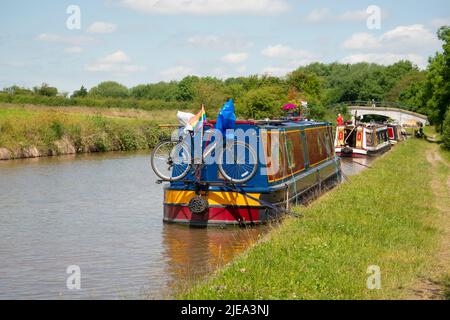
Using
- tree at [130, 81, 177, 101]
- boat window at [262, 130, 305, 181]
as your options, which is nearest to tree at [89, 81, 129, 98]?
tree at [130, 81, 177, 101]

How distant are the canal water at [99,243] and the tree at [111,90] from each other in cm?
7638

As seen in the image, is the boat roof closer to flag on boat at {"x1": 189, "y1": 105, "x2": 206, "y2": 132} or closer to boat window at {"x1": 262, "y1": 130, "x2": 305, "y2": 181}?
boat window at {"x1": 262, "y1": 130, "x2": 305, "y2": 181}

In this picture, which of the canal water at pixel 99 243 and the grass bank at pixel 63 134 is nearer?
the canal water at pixel 99 243

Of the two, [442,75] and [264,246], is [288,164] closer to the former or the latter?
[264,246]

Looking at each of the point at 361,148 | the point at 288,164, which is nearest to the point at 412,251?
the point at 288,164

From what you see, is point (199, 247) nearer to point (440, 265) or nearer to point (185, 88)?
point (440, 265)

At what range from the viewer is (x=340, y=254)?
8164 mm

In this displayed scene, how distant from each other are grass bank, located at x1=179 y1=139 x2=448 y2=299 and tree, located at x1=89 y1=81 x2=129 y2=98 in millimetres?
83601

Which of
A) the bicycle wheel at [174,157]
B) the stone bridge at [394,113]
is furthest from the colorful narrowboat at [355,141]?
the stone bridge at [394,113]

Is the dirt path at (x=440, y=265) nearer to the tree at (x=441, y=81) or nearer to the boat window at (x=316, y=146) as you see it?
the boat window at (x=316, y=146)

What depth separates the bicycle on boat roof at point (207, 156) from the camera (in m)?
11.9

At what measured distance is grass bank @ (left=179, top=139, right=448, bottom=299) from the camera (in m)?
6.71

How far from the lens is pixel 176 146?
12117mm
